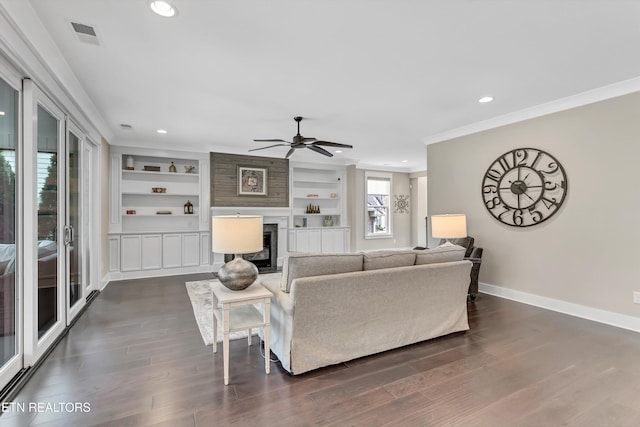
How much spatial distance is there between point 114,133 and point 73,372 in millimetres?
4314

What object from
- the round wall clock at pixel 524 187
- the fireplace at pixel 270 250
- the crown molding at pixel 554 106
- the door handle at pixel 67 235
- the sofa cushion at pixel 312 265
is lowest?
the fireplace at pixel 270 250

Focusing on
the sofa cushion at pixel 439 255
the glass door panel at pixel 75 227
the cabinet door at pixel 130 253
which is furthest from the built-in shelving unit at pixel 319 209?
the sofa cushion at pixel 439 255

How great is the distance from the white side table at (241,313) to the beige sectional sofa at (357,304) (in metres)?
0.13

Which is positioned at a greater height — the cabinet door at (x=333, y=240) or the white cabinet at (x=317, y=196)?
the white cabinet at (x=317, y=196)

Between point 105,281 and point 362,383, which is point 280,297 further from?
point 105,281

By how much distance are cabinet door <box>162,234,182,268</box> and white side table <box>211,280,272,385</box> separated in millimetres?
3991

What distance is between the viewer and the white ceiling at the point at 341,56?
7.05 ft

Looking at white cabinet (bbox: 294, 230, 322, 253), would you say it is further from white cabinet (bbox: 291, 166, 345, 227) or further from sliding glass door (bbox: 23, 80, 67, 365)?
sliding glass door (bbox: 23, 80, 67, 365)

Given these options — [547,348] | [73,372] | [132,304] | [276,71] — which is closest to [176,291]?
[132,304]

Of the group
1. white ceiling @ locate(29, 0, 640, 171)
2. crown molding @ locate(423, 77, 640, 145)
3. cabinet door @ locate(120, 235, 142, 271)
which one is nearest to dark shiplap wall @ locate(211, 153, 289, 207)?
cabinet door @ locate(120, 235, 142, 271)

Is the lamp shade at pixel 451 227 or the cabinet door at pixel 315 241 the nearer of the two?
the lamp shade at pixel 451 227

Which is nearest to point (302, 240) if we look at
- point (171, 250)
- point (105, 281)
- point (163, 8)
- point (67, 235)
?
point (171, 250)

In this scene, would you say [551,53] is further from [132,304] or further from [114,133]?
[114,133]

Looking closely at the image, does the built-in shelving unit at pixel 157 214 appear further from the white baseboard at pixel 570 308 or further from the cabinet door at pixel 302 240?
the white baseboard at pixel 570 308
